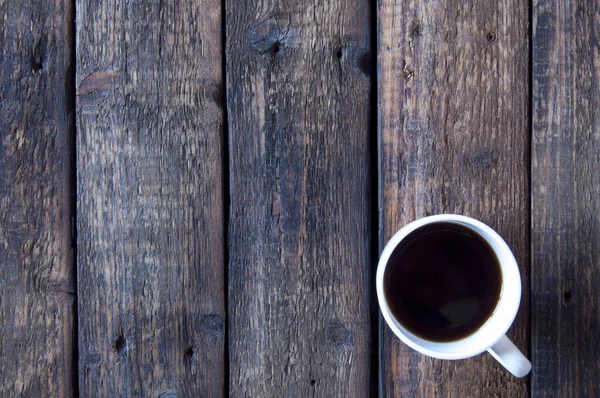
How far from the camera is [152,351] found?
0.61 metres

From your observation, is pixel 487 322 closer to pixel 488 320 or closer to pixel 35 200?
pixel 488 320

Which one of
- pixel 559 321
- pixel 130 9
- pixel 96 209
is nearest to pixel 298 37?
pixel 130 9

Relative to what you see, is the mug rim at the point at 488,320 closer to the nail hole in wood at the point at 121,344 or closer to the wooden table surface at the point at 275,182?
the wooden table surface at the point at 275,182

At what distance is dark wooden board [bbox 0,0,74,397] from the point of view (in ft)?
2.01

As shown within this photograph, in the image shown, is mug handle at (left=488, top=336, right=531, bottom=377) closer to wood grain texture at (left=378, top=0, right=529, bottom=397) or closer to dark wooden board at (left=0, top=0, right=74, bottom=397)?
wood grain texture at (left=378, top=0, right=529, bottom=397)

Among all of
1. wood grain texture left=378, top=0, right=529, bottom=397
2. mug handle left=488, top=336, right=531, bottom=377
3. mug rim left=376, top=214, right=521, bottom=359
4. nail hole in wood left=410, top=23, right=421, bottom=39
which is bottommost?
mug handle left=488, top=336, right=531, bottom=377

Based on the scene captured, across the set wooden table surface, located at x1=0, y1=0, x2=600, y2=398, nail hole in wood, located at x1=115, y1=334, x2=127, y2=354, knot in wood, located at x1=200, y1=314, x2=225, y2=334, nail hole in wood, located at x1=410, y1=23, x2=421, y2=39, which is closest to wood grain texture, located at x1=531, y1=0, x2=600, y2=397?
wooden table surface, located at x1=0, y1=0, x2=600, y2=398

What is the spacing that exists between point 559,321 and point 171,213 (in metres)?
0.46

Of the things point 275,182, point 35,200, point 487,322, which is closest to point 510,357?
point 487,322

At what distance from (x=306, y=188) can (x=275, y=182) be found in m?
0.04

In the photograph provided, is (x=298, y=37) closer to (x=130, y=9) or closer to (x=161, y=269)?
(x=130, y=9)

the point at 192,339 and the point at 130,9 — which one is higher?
the point at 130,9

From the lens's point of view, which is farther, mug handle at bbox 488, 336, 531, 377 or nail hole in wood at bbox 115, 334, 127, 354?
nail hole in wood at bbox 115, 334, 127, 354

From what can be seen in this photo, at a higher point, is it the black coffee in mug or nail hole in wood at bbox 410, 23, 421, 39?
nail hole in wood at bbox 410, 23, 421, 39
